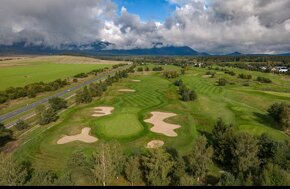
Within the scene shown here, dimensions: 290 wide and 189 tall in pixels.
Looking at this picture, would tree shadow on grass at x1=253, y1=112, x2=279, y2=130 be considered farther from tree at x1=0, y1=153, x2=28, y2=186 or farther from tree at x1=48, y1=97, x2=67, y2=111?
tree at x1=48, y1=97, x2=67, y2=111

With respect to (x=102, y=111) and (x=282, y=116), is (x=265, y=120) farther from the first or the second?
(x=102, y=111)

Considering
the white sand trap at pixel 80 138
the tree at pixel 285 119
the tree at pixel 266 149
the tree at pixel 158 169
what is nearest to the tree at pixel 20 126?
the white sand trap at pixel 80 138

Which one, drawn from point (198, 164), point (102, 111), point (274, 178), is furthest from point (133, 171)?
point (102, 111)

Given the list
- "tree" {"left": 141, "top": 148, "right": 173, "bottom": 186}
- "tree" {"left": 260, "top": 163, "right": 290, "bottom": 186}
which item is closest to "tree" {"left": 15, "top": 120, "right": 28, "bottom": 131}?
"tree" {"left": 141, "top": 148, "right": 173, "bottom": 186}

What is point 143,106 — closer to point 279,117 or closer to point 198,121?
point 198,121

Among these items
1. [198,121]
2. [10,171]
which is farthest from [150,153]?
[198,121]

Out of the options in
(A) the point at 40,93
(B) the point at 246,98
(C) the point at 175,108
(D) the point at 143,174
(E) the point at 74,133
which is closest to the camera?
(D) the point at 143,174
